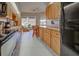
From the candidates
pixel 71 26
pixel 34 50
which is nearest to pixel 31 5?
pixel 34 50

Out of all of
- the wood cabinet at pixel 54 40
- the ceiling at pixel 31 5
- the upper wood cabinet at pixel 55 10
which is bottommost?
the wood cabinet at pixel 54 40

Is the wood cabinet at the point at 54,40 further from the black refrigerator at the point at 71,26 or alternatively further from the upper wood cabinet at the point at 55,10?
the black refrigerator at the point at 71,26

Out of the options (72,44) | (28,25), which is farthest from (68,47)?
(28,25)

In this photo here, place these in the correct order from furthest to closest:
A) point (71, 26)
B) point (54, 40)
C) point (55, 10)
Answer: point (55, 10) → point (54, 40) → point (71, 26)

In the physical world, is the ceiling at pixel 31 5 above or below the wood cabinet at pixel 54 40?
above

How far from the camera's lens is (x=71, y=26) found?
2180 mm

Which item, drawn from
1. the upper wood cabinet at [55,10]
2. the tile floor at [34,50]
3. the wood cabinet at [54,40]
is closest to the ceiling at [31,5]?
the upper wood cabinet at [55,10]

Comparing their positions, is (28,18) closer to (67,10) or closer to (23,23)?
(23,23)

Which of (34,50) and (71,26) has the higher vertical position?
(71,26)

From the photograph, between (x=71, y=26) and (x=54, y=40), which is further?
(x=54, y=40)

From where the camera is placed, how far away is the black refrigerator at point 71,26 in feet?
6.71

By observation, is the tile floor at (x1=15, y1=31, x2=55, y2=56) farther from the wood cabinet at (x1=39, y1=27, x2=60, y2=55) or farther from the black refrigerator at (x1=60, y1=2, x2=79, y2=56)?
the black refrigerator at (x1=60, y1=2, x2=79, y2=56)

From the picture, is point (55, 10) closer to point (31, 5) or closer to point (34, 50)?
point (34, 50)

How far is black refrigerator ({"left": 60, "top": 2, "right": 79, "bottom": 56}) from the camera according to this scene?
204 cm
